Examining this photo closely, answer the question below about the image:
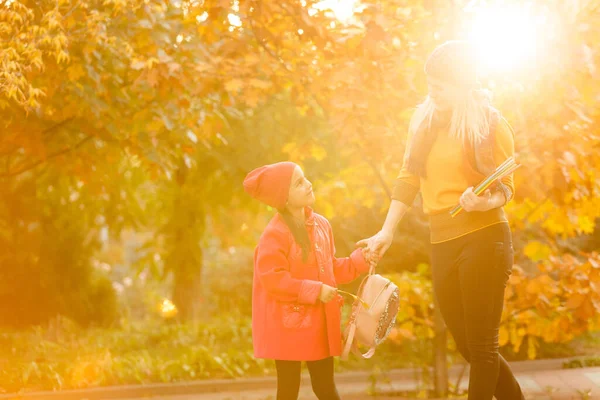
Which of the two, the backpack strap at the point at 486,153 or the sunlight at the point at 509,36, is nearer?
the backpack strap at the point at 486,153

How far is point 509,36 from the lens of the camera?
220 inches

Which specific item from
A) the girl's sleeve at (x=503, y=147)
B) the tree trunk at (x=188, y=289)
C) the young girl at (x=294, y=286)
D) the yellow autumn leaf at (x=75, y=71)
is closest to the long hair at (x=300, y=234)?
the young girl at (x=294, y=286)

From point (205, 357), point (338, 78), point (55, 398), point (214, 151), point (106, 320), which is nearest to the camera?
point (338, 78)

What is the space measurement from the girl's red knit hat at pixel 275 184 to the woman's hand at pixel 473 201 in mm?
926

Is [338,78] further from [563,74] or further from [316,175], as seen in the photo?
[316,175]

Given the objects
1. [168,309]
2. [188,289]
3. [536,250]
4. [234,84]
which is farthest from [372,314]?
[168,309]

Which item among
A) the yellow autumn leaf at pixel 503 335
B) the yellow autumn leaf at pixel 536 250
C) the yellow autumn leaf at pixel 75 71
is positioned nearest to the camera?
the yellow autumn leaf at pixel 503 335

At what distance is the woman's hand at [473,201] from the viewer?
3451 millimetres

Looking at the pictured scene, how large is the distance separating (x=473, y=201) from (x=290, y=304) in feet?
3.38

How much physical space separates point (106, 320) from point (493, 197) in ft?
36.9

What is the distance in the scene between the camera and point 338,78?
19.2ft

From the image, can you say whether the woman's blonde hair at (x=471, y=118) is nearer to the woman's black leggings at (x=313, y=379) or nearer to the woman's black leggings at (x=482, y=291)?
the woman's black leggings at (x=482, y=291)

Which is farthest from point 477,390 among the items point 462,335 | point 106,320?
point 106,320

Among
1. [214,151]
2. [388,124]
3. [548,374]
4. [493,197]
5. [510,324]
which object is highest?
[214,151]
